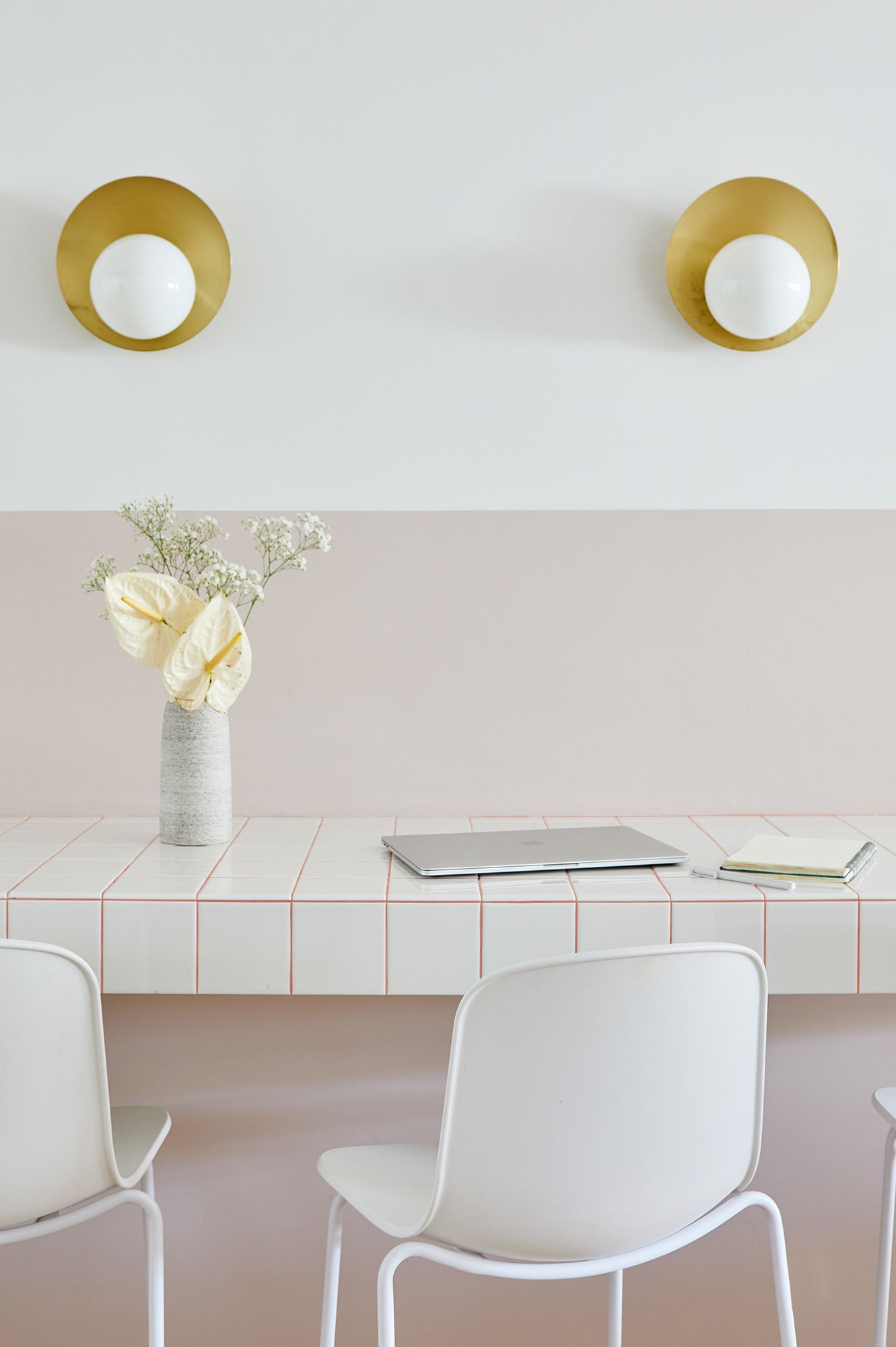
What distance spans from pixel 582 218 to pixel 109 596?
1024 mm

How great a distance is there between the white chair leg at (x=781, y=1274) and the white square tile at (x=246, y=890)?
2.21 ft

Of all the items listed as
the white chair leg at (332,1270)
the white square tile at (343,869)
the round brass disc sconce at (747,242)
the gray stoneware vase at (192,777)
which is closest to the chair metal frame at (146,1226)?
the white chair leg at (332,1270)

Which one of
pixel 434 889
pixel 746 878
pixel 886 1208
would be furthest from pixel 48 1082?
pixel 886 1208

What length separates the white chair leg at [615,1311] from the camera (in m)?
1.47

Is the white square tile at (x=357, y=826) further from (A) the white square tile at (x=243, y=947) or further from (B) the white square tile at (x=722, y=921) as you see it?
(B) the white square tile at (x=722, y=921)

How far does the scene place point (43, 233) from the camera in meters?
1.78

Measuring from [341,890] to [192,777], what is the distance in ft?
1.17

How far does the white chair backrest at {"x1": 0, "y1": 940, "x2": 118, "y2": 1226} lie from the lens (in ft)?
3.39

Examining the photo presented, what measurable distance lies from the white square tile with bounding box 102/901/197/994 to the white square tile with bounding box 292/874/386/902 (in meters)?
0.14

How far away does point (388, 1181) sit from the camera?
1206 mm

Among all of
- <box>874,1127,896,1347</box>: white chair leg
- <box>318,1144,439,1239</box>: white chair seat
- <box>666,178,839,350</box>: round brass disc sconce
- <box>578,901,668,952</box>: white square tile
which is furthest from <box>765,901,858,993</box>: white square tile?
<box>666,178,839,350</box>: round brass disc sconce

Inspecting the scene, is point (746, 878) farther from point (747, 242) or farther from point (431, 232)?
point (431, 232)

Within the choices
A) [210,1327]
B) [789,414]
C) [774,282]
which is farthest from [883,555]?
[210,1327]

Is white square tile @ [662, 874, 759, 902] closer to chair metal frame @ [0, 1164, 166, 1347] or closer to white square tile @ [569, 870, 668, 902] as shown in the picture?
white square tile @ [569, 870, 668, 902]
